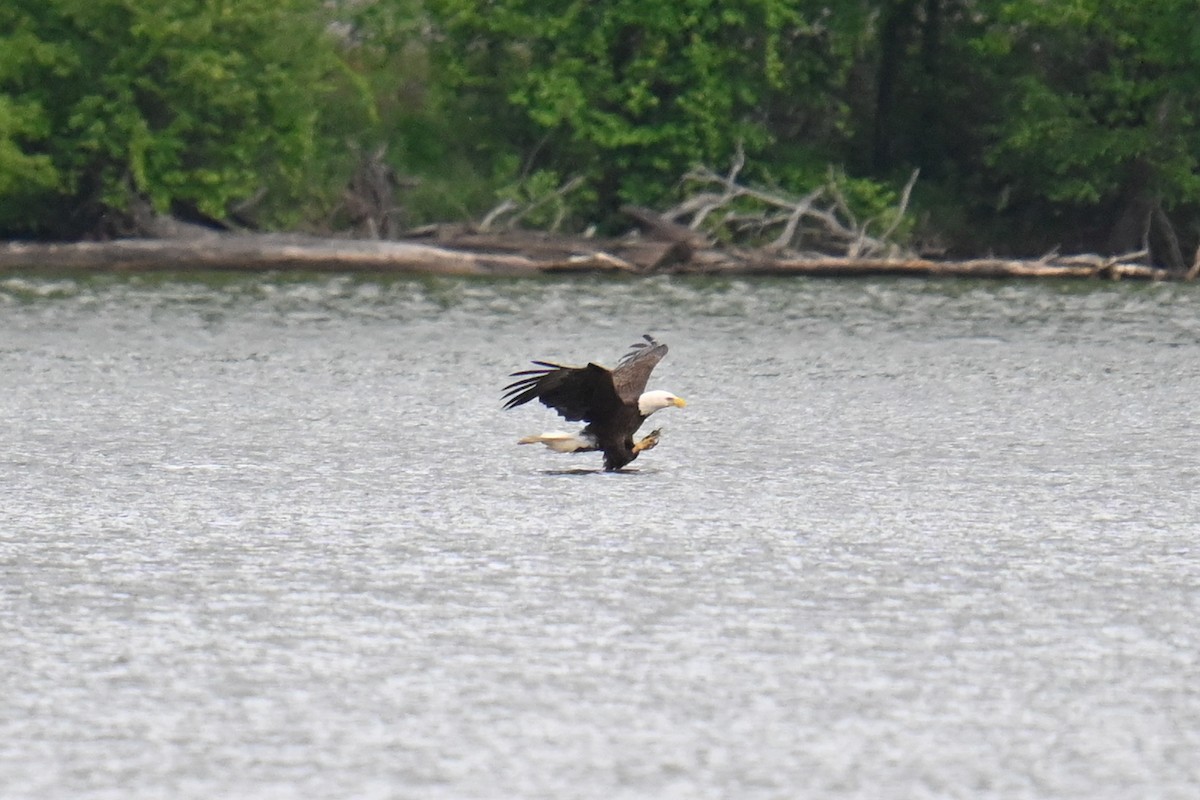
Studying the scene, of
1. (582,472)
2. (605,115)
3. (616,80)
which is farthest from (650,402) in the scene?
(616,80)

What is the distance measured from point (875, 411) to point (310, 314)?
12.3 meters

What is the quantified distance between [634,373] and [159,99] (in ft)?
95.2

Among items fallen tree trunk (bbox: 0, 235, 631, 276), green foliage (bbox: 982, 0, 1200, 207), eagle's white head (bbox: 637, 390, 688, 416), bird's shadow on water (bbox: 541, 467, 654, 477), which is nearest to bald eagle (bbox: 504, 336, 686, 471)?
eagle's white head (bbox: 637, 390, 688, 416)

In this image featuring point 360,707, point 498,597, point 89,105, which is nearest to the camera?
point 360,707

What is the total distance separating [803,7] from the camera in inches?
1706

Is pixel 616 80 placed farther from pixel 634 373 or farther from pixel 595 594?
pixel 595 594

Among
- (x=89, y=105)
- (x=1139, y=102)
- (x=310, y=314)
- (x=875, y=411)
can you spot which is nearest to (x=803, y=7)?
(x=1139, y=102)

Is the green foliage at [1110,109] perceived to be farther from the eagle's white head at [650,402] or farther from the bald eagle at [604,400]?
the eagle's white head at [650,402]

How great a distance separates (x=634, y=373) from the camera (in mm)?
11609

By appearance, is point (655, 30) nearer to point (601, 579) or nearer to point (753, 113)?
point (753, 113)

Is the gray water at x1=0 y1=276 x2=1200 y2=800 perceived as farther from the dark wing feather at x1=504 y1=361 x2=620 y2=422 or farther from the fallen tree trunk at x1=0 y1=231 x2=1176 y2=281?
the fallen tree trunk at x1=0 y1=231 x2=1176 y2=281

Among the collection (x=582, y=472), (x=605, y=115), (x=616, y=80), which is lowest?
(x=582, y=472)

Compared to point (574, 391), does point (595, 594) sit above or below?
below

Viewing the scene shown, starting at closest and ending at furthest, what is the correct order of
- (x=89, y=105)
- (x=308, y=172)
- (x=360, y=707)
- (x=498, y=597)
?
(x=360, y=707)
(x=498, y=597)
(x=89, y=105)
(x=308, y=172)
